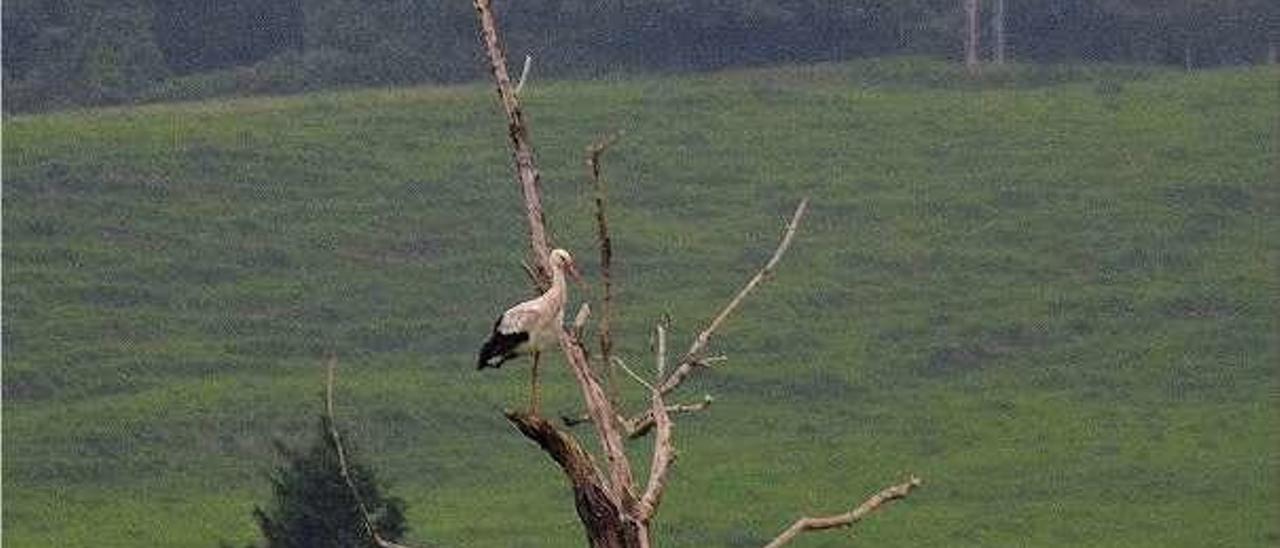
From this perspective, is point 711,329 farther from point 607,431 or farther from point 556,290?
point 556,290

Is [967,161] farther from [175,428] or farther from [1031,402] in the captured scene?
[175,428]

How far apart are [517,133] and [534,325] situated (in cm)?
40

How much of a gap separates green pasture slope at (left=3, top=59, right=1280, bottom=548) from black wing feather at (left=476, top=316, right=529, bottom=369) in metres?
24.8

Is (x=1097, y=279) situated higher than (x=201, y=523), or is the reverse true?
(x=201, y=523)

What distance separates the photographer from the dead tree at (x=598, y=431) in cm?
450

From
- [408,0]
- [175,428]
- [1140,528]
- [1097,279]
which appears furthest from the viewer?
[408,0]

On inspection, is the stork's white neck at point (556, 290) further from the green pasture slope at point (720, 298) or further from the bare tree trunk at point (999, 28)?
the bare tree trunk at point (999, 28)

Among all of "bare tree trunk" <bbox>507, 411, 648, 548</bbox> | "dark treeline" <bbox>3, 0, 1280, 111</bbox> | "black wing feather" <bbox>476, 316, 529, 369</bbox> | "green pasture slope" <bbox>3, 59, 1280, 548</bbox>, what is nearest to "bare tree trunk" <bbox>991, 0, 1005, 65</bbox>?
"dark treeline" <bbox>3, 0, 1280, 111</bbox>

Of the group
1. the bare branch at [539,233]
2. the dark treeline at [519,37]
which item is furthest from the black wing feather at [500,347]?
the dark treeline at [519,37]

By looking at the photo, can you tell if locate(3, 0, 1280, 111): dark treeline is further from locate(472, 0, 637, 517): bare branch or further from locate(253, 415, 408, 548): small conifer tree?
locate(472, 0, 637, 517): bare branch

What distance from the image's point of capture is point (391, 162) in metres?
49.8

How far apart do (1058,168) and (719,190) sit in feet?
16.1

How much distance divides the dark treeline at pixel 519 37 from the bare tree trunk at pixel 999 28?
0.38 m

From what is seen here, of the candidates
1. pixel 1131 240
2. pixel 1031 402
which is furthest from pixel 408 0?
pixel 1031 402
